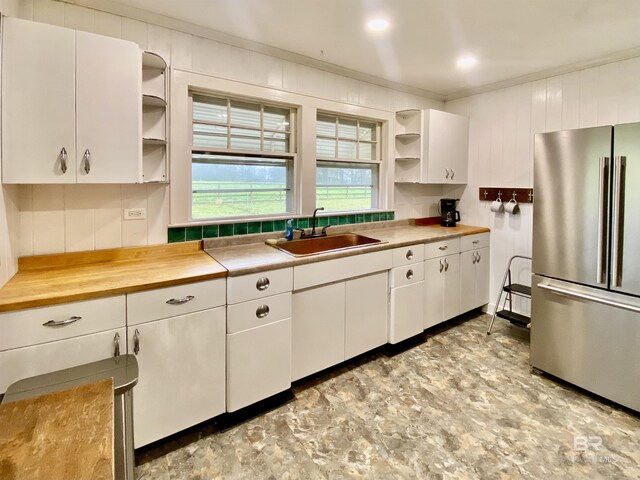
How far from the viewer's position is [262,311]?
2055mm

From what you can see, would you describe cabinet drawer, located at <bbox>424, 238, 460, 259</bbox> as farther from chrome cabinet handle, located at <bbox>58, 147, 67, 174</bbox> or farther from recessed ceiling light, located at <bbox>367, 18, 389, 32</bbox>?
chrome cabinet handle, located at <bbox>58, 147, 67, 174</bbox>

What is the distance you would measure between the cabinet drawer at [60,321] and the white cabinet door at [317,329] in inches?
41.4

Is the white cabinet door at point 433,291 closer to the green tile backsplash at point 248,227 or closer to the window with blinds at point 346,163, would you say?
the green tile backsplash at point 248,227

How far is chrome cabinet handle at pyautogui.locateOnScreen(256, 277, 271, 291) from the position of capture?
2.02 metres

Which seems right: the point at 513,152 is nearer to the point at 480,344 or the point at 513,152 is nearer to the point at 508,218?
the point at 508,218

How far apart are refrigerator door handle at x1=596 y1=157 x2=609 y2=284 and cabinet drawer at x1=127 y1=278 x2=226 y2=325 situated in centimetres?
234

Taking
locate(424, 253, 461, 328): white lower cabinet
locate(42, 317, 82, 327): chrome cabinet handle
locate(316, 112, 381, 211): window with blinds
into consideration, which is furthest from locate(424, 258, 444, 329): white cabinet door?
locate(42, 317, 82, 327): chrome cabinet handle

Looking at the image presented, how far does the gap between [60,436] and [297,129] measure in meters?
2.52

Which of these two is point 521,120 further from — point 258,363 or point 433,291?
point 258,363

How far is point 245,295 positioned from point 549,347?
2.22 meters

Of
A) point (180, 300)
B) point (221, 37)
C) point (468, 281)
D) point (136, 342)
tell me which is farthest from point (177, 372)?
point (468, 281)

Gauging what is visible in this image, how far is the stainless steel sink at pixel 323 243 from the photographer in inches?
108

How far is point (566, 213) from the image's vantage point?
2.30 m

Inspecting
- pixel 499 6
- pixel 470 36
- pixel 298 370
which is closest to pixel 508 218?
pixel 470 36
